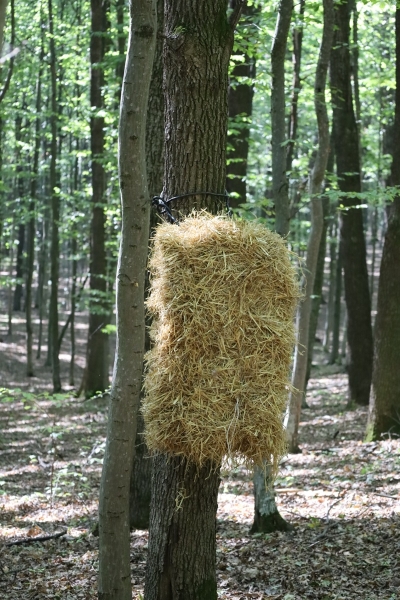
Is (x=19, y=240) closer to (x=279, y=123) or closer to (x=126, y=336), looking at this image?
(x=279, y=123)

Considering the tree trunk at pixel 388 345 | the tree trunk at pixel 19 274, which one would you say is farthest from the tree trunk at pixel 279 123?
the tree trunk at pixel 19 274

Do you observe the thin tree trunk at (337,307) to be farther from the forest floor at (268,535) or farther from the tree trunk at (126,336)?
the tree trunk at (126,336)

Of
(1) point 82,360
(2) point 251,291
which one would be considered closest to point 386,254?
(2) point 251,291

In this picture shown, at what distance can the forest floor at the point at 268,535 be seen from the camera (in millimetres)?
5719

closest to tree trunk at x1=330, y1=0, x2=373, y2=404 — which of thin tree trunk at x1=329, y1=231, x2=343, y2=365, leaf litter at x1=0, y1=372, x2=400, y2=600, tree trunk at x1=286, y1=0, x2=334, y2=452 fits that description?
leaf litter at x1=0, y1=372, x2=400, y2=600

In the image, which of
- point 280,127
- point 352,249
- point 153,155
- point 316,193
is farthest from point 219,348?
point 352,249

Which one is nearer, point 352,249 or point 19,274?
point 352,249

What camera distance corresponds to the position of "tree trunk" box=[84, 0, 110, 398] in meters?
16.0

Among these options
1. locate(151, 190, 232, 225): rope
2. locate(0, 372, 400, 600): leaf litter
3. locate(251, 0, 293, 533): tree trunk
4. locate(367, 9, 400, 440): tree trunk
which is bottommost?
locate(0, 372, 400, 600): leaf litter

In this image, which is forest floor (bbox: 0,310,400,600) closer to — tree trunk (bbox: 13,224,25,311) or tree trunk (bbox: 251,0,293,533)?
tree trunk (bbox: 251,0,293,533)

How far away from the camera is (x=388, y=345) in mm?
10492

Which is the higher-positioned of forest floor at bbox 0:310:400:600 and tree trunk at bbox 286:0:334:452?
tree trunk at bbox 286:0:334:452

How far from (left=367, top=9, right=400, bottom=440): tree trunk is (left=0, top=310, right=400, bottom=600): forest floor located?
0.39 metres

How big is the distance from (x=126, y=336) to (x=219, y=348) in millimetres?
583
